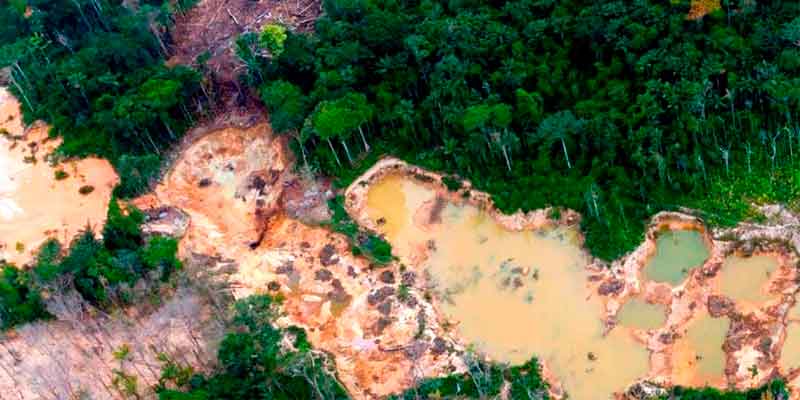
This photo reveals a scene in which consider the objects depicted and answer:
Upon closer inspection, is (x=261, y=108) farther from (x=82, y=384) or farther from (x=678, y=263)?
(x=678, y=263)

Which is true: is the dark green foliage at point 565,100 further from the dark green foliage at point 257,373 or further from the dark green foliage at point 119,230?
the dark green foliage at point 257,373

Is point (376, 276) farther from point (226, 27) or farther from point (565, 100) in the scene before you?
point (226, 27)

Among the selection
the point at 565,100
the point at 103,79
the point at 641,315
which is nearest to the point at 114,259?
the point at 103,79

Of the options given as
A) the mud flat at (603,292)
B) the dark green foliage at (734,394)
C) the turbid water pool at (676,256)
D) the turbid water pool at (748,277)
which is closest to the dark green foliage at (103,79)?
the mud flat at (603,292)

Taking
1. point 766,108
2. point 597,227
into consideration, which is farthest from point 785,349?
point 766,108

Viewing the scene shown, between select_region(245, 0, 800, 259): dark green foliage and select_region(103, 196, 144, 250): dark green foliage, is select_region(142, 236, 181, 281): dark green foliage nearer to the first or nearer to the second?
select_region(103, 196, 144, 250): dark green foliage

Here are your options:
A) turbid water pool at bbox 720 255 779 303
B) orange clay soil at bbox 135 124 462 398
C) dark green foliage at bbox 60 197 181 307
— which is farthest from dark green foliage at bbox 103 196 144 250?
turbid water pool at bbox 720 255 779 303
